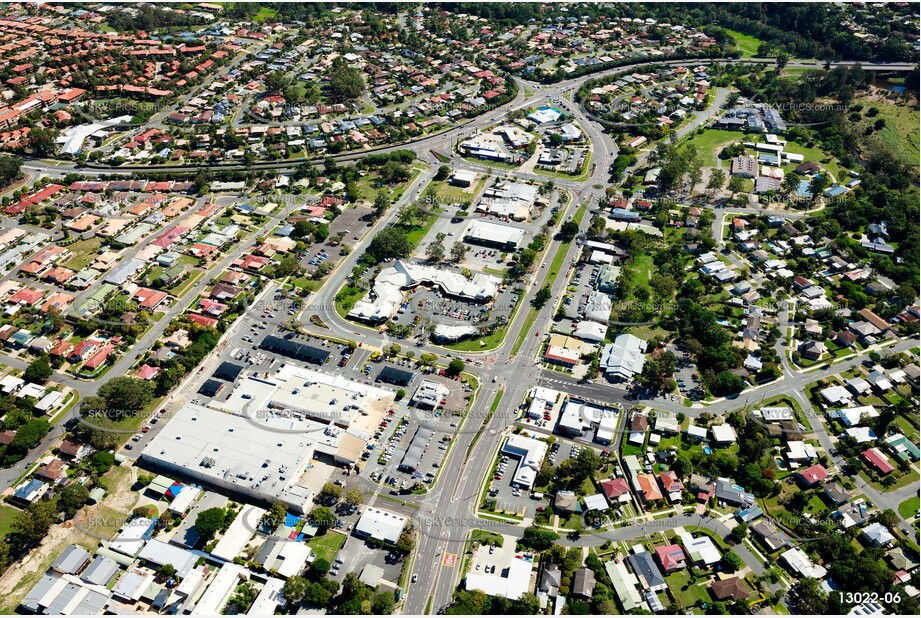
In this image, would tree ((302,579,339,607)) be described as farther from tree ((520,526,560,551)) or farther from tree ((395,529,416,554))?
tree ((520,526,560,551))

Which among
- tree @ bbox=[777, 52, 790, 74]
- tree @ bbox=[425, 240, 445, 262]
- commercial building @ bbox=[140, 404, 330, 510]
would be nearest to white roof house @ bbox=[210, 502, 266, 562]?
commercial building @ bbox=[140, 404, 330, 510]

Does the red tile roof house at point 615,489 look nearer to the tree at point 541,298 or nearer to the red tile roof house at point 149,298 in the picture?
the tree at point 541,298

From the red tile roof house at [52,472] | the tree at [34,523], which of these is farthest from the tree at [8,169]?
the tree at [34,523]

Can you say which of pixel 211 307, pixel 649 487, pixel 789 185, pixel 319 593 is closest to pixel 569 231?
pixel 789 185

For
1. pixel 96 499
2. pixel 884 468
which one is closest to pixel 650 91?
pixel 884 468

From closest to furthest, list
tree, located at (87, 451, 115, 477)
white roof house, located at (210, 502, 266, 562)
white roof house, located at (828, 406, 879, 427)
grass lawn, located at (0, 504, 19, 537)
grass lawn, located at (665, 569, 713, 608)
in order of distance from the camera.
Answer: grass lawn, located at (665, 569, 713, 608), white roof house, located at (210, 502, 266, 562), grass lawn, located at (0, 504, 19, 537), tree, located at (87, 451, 115, 477), white roof house, located at (828, 406, 879, 427)

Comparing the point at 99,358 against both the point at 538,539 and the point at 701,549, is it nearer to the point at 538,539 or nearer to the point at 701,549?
the point at 538,539

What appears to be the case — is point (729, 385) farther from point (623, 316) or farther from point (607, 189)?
point (607, 189)

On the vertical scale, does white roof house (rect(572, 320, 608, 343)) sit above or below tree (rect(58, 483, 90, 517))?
above
